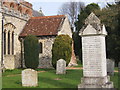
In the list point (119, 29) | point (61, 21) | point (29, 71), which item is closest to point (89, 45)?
point (29, 71)

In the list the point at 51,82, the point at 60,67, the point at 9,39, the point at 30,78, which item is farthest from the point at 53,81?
the point at 9,39

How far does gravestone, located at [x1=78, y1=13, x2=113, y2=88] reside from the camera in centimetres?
885

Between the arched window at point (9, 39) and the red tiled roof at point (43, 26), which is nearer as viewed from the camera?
the arched window at point (9, 39)

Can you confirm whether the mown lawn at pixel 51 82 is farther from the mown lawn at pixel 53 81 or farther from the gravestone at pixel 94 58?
the gravestone at pixel 94 58

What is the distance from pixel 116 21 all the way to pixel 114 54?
4.20 meters

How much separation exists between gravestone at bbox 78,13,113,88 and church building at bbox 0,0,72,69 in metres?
14.0

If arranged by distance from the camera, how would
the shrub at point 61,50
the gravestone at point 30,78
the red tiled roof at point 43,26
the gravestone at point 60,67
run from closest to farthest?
the gravestone at point 30,78, the gravestone at point 60,67, the shrub at point 61,50, the red tiled roof at point 43,26

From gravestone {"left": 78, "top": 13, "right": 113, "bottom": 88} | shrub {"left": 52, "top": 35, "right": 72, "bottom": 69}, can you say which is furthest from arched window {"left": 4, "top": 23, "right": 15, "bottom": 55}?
gravestone {"left": 78, "top": 13, "right": 113, "bottom": 88}

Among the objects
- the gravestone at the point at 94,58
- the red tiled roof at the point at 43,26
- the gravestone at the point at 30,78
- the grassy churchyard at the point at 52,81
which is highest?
the red tiled roof at the point at 43,26

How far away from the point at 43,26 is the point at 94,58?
17.9m

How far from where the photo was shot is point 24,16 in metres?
27.3

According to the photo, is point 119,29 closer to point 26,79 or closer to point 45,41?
point 45,41

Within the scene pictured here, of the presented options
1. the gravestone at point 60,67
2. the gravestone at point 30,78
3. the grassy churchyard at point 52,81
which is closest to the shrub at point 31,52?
the gravestone at point 60,67

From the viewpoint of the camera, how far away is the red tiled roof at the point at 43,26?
25031 millimetres
